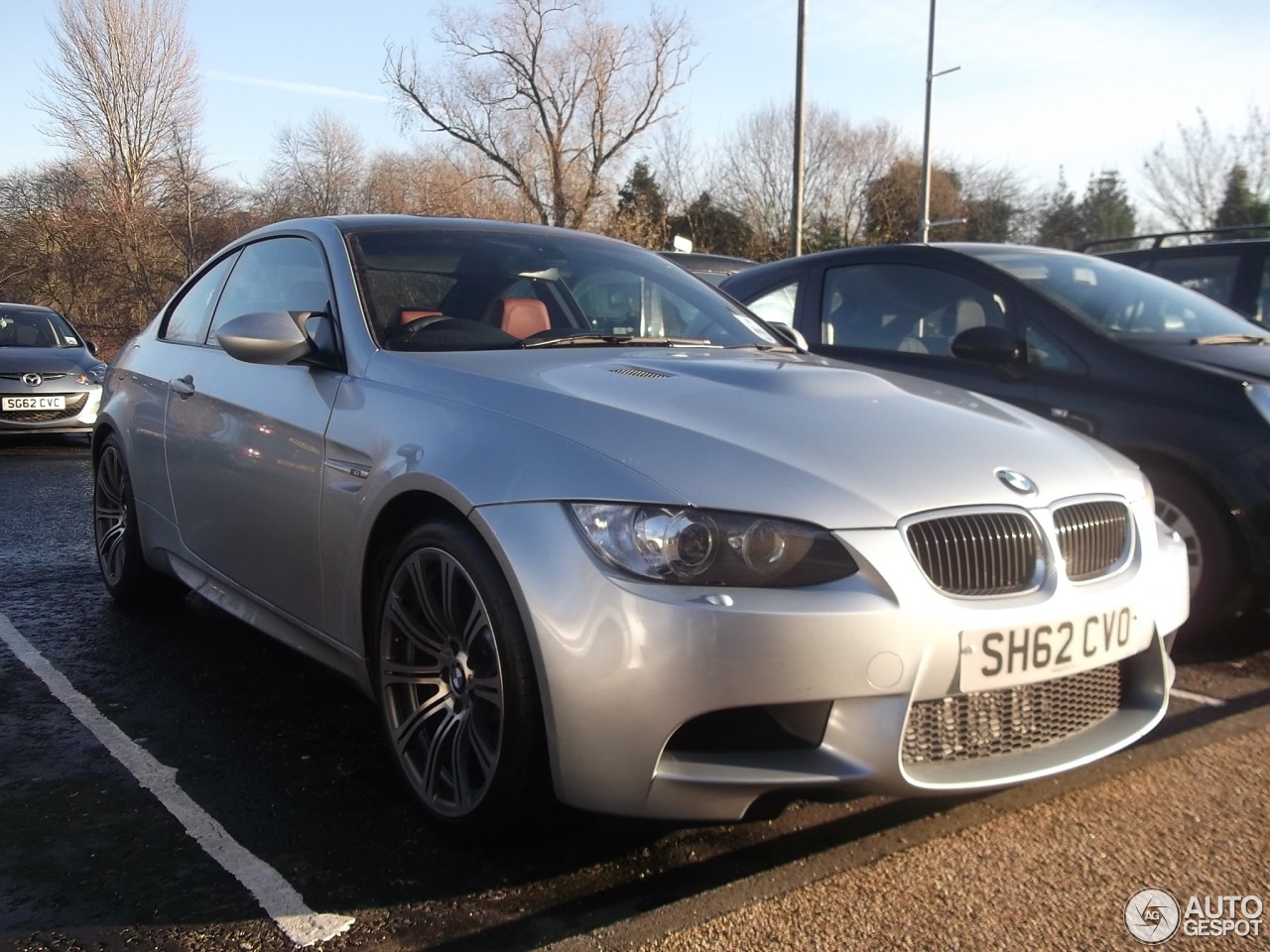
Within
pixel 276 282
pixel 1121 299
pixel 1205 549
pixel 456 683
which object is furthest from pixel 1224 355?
pixel 276 282

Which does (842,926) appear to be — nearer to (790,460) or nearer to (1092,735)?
(1092,735)

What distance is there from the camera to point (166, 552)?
4.51m

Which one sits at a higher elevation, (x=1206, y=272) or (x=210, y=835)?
(x=1206, y=272)

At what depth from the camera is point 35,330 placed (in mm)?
12695

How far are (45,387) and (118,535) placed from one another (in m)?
7.43

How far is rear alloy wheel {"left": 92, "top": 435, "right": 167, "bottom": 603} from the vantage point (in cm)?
488

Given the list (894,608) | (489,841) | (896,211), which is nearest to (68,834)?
(489,841)

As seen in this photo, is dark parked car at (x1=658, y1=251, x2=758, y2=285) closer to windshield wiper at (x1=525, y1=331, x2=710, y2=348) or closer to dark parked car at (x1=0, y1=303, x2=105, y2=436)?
dark parked car at (x1=0, y1=303, x2=105, y2=436)

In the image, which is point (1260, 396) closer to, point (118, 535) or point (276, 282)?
point (276, 282)

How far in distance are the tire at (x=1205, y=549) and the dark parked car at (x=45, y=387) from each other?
9.49 m

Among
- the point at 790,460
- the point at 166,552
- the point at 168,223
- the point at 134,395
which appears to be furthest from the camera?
the point at 168,223

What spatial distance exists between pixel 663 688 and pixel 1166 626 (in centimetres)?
136

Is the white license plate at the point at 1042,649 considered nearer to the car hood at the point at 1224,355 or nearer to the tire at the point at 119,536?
the car hood at the point at 1224,355

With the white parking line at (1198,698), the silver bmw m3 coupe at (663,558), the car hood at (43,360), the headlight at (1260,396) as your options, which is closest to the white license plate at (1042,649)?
the silver bmw m3 coupe at (663,558)
